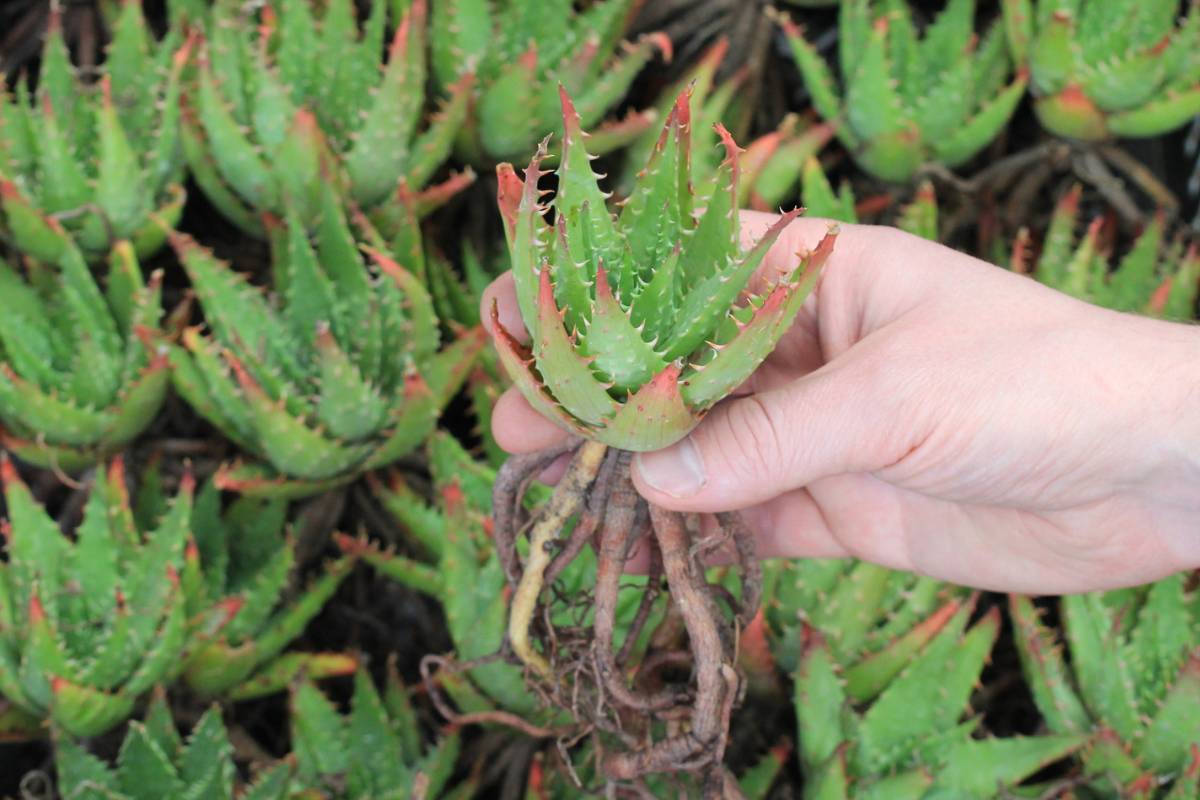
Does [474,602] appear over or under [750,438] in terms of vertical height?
under

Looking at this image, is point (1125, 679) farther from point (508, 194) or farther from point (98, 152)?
point (98, 152)

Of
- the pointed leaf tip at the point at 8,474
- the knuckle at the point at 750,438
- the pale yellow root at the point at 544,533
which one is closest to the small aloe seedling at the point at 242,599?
the pointed leaf tip at the point at 8,474

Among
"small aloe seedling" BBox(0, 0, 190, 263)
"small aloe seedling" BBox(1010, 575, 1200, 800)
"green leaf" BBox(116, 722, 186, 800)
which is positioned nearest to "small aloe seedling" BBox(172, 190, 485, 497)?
"small aloe seedling" BBox(0, 0, 190, 263)

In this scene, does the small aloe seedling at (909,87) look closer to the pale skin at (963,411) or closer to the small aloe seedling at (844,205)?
the small aloe seedling at (844,205)

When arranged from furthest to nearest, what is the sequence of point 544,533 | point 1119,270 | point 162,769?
point 1119,270 < point 162,769 < point 544,533

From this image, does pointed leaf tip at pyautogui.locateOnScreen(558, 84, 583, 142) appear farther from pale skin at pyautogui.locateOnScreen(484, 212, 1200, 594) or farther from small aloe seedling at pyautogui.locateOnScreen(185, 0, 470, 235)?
small aloe seedling at pyautogui.locateOnScreen(185, 0, 470, 235)

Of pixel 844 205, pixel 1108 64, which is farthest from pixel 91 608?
pixel 1108 64

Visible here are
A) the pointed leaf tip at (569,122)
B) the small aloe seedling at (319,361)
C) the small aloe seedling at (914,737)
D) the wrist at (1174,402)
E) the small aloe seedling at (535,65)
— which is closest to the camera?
the pointed leaf tip at (569,122)
